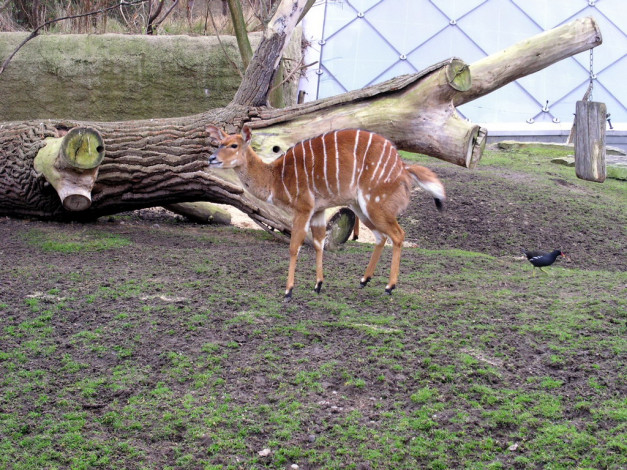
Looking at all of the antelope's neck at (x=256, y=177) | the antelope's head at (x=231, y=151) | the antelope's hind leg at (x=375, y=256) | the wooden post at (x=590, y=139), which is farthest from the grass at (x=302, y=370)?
the wooden post at (x=590, y=139)

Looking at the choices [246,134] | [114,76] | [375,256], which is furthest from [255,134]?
[114,76]

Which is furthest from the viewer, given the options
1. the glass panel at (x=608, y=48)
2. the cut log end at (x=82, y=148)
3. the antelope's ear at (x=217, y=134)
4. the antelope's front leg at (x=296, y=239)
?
the glass panel at (x=608, y=48)

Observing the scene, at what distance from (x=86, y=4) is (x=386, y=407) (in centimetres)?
933

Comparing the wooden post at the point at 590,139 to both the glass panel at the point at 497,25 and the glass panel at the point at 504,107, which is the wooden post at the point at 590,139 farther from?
the glass panel at the point at 504,107

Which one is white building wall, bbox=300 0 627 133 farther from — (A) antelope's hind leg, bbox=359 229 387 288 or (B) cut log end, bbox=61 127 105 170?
(A) antelope's hind leg, bbox=359 229 387 288

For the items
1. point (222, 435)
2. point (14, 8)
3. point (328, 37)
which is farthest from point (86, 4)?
point (222, 435)

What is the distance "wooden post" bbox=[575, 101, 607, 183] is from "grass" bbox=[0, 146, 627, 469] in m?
2.14

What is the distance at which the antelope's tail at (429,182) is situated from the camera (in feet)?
16.3

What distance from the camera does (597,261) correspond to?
7465 mm

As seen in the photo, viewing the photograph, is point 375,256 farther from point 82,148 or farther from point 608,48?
point 608,48

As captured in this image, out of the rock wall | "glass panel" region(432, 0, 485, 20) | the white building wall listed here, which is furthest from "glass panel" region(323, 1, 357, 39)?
the rock wall

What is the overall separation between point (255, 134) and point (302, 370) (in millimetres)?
3483

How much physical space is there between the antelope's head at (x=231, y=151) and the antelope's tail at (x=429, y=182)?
1210mm

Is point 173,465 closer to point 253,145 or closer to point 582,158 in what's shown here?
point 253,145
